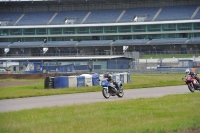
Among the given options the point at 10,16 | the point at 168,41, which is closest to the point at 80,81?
the point at 168,41

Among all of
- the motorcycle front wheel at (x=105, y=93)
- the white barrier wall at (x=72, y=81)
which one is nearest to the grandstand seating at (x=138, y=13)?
the white barrier wall at (x=72, y=81)

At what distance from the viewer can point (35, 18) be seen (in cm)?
10581

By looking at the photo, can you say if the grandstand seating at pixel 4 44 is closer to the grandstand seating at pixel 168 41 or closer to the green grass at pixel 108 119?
the grandstand seating at pixel 168 41

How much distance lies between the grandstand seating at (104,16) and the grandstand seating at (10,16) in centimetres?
1577

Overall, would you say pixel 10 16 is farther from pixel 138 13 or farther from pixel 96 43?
pixel 138 13

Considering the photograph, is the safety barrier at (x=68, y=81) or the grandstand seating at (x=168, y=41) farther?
the grandstand seating at (x=168, y=41)

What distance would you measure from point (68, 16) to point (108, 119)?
8926 centimetres

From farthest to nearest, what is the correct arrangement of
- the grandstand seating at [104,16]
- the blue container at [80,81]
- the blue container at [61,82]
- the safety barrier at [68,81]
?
the grandstand seating at [104,16] < the blue container at [80,81] < the blue container at [61,82] < the safety barrier at [68,81]

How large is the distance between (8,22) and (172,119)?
91744 millimetres

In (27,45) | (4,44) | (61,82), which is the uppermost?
(4,44)

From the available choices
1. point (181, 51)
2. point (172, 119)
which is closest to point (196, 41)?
→ point (181, 51)

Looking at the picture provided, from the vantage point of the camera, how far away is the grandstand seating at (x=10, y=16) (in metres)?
106

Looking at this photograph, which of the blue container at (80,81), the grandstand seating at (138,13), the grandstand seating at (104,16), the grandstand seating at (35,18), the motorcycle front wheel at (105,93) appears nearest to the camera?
the motorcycle front wheel at (105,93)

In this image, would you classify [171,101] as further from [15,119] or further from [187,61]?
[187,61]
